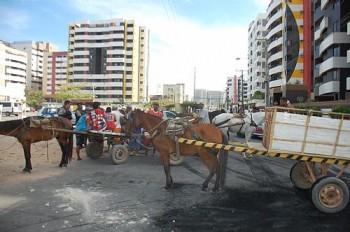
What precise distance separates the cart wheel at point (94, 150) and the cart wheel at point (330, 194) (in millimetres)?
8428

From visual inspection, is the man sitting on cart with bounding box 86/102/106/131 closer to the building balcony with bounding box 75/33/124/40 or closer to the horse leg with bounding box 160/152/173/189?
the horse leg with bounding box 160/152/173/189

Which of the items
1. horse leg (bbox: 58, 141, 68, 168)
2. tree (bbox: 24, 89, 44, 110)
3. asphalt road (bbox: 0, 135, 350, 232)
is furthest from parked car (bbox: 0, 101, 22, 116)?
tree (bbox: 24, 89, 44, 110)

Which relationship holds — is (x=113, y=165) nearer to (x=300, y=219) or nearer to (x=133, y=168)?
(x=133, y=168)

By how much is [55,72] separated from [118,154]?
143272mm

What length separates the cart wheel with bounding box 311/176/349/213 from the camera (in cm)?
598

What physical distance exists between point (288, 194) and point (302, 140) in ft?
5.58

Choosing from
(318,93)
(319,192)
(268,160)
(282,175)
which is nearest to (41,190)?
(319,192)

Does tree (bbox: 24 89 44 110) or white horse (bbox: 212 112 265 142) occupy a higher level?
tree (bbox: 24 89 44 110)

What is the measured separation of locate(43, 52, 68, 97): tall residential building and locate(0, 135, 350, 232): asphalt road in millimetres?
141492

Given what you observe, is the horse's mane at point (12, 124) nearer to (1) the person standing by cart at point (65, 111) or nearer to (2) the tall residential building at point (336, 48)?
(1) the person standing by cart at point (65, 111)

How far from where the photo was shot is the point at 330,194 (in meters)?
6.07

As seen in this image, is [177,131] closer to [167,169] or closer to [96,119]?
[167,169]

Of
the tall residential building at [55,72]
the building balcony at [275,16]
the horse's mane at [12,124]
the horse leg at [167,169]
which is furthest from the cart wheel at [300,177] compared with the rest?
the tall residential building at [55,72]

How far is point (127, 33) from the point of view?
11850cm
